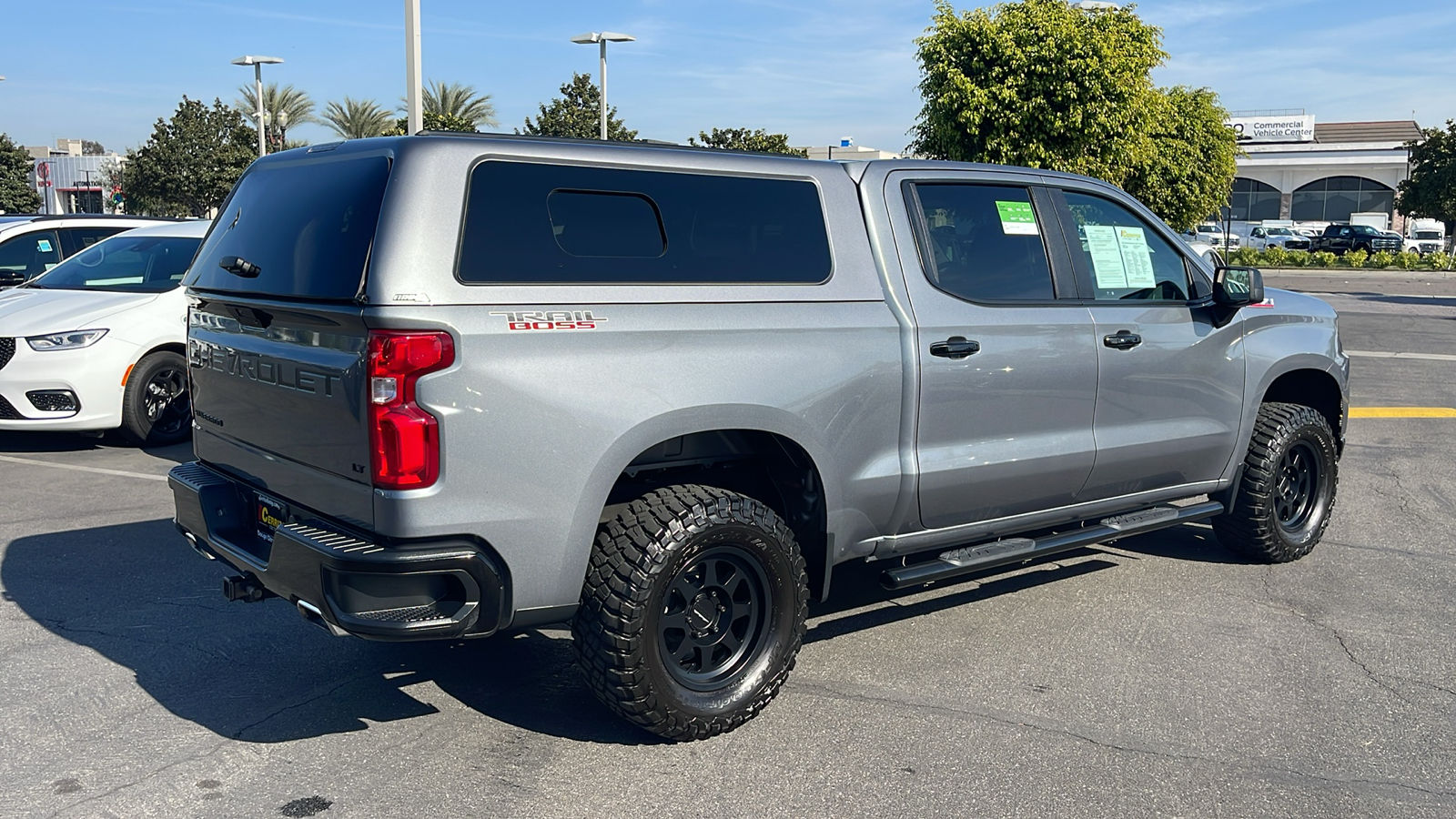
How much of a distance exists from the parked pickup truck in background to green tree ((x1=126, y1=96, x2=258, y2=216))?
43.4 meters

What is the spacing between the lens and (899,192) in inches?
188

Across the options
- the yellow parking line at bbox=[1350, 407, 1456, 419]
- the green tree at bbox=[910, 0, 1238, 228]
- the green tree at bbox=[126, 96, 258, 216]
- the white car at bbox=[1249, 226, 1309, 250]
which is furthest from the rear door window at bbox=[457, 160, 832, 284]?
the white car at bbox=[1249, 226, 1309, 250]

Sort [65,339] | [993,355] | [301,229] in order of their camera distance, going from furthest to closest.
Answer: [65,339] < [993,355] < [301,229]

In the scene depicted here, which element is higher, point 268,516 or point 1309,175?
point 1309,175

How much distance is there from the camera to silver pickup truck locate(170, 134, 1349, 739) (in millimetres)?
3561

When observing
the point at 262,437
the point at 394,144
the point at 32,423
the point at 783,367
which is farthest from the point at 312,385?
the point at 32,423

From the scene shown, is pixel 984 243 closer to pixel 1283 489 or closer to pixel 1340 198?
pixel 1283 489

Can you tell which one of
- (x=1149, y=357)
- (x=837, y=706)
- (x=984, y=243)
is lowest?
(x=837, y=706)

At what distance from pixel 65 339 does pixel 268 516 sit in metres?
5.50

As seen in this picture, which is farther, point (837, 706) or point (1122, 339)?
point (1122, 339)

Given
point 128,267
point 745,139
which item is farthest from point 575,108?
point 128,267

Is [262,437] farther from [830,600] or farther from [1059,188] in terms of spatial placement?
[1059,188]

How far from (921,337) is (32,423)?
6.95 m

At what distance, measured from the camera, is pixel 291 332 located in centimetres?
386
